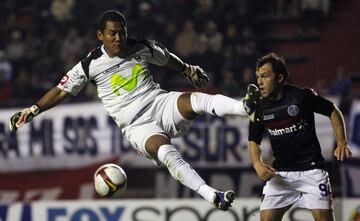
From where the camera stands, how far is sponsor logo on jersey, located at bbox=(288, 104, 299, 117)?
768cm

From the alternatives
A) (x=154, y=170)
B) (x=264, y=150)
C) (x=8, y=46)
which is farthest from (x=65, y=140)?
(x=8, y=46)

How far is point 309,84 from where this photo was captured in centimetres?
1535

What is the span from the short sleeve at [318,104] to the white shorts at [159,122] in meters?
1.16

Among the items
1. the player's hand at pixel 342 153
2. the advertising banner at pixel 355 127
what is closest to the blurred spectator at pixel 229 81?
the advertising banner at pixel 355 127

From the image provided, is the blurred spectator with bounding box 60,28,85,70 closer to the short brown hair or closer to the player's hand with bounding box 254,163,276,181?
the short brown hair

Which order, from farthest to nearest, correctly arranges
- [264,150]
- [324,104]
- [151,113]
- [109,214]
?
1. [264,150]
2. [109,214]
3. [151,113]
4. [324,104]

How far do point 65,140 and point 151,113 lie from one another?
15.7ft

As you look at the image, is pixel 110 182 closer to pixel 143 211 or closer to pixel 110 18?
pixel 110 18

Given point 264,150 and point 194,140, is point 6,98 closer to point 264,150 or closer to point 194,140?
point 194,140

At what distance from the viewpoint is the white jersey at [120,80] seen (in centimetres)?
821

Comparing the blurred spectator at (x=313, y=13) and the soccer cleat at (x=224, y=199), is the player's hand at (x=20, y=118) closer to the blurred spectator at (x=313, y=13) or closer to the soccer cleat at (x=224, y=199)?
the soccer cleat at (x=224, y=199)

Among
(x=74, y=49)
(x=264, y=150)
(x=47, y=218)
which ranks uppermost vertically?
(x=74, y=49)

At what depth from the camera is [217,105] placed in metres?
7.46

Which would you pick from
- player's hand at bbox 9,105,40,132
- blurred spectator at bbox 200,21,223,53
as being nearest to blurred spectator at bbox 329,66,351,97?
blurred spectator at bbox 200,21,223,53
